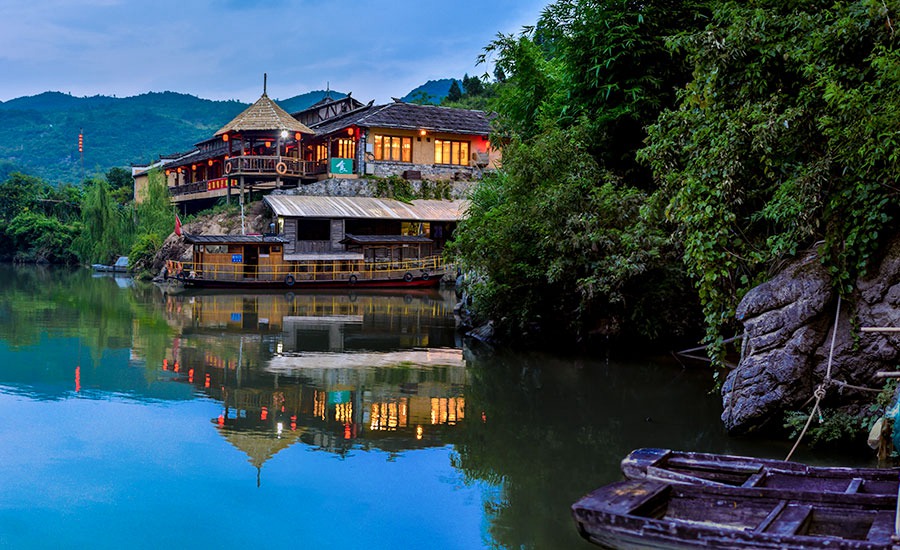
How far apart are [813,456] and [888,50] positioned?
16.7ft

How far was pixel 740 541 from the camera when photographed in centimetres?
548

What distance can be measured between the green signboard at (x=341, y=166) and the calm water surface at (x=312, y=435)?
21.1 m

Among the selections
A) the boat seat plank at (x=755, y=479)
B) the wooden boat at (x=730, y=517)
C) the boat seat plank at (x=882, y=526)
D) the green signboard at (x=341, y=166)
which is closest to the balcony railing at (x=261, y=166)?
the green signboard at (x=341, y=166)

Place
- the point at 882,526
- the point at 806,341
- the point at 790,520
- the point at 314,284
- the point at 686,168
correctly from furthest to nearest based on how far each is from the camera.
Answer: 1. the point at 314,284
2. the point at 686,168
3. the point at 806,341
4. the point at 790,520
5. the point at 882,526

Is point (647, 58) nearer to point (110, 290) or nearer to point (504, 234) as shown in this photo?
point (504, 234)

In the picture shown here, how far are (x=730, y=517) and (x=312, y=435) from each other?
630cm

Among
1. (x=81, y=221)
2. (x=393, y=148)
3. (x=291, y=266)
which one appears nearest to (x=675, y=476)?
(x=291, y=266)

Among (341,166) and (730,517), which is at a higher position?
(341,166)

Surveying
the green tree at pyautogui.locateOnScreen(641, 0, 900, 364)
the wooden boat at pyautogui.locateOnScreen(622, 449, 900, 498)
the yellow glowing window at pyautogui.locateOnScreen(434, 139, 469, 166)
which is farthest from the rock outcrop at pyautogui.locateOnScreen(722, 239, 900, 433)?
the yellow glowing window at pyautogui.locateOnScreen(434, 139, 469, 166)

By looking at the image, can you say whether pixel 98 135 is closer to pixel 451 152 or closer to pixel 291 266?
pixel 451 152

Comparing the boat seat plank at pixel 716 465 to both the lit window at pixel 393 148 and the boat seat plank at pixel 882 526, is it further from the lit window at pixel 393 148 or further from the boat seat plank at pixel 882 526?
the lit window at pixel 393 148

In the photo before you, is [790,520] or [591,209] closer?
[790,520]

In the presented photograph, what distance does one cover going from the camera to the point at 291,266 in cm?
3553

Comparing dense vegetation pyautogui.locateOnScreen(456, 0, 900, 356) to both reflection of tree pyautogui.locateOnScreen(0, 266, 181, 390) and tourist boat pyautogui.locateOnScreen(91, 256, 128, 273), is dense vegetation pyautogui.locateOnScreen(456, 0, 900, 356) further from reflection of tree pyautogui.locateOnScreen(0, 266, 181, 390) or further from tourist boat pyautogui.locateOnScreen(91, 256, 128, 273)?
tourist boat pyautogui.locateOnScreen(91, 256, 128, 273)
